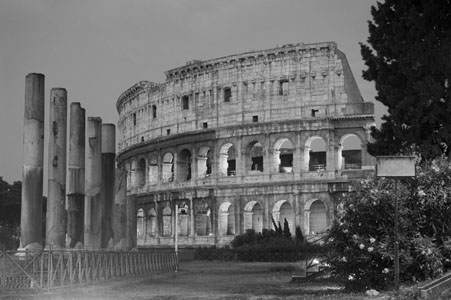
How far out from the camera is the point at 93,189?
1126 inches

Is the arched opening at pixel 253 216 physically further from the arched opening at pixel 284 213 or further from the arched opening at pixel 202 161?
the arched opening at pixel 202 161

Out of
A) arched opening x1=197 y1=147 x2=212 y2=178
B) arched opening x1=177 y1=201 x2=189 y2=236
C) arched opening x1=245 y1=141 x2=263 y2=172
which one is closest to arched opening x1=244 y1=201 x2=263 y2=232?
arched opening x1=245 y1=141 x2=263 y2=172

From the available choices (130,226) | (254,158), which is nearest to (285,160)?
(254,158)

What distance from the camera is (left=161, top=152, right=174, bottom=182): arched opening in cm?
6051

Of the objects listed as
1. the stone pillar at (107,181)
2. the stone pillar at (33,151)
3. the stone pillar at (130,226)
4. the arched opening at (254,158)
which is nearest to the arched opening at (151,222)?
the arched opening at (254,158)

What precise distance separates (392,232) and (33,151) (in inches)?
462

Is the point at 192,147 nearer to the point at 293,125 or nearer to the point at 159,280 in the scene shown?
the point at 293,125

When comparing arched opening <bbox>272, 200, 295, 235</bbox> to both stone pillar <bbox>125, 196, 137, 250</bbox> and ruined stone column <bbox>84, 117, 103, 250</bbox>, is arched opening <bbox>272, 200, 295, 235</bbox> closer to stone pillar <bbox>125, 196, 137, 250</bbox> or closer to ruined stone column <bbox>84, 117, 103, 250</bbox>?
stone pillar <bbox>125, 196, 137, 250</bbox>

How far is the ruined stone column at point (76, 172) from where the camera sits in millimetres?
26344

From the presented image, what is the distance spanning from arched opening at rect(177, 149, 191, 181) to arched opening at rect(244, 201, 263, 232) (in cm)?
672

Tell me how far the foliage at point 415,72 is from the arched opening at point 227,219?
29.8 meters

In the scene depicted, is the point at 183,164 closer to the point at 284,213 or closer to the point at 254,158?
the point at 254,158

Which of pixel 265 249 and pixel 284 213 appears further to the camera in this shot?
pixel 284 213

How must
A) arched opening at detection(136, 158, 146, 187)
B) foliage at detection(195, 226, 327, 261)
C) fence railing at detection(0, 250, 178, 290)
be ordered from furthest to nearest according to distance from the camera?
arched opening at detection(136, 158, 146, 187) → foliage at detection(195, 226, 327, 261) → fence railing at detection(0, 250, 178, 290)
